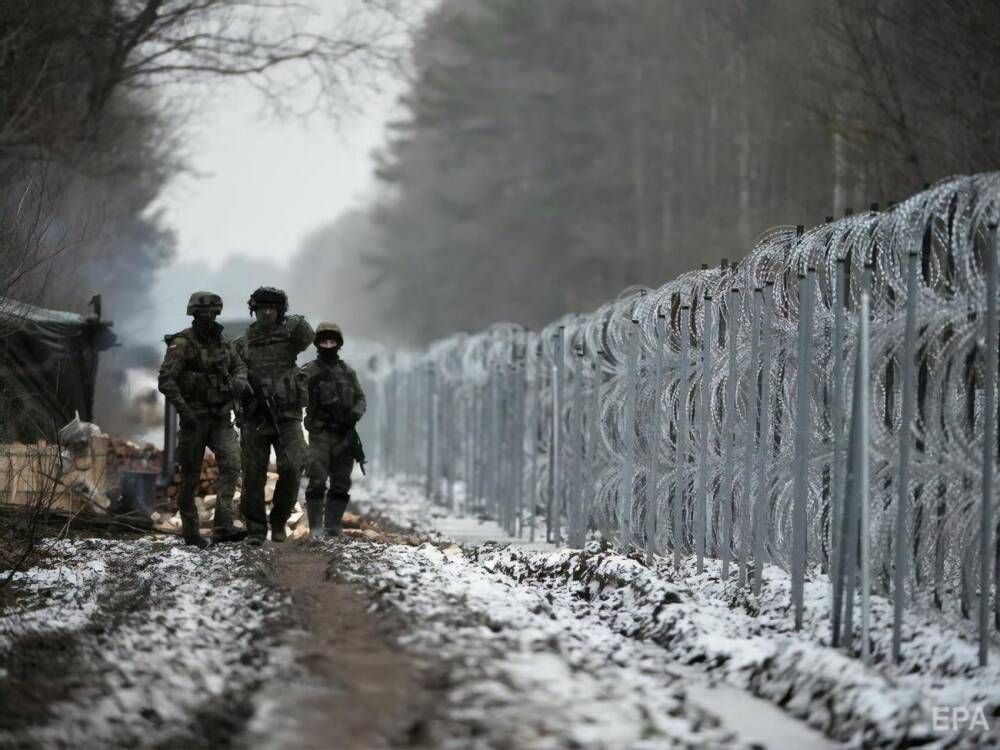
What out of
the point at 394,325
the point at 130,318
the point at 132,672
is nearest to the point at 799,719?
the point at 132,672

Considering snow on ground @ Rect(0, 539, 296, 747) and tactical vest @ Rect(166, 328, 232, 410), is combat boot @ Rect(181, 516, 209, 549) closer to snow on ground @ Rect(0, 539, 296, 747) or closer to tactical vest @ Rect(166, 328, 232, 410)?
tactical vest @ Rect(166, 328, 232, 410)

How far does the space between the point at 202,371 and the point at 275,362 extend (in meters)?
0.55

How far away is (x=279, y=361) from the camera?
12.8 meters

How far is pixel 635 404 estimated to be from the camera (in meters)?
12.9

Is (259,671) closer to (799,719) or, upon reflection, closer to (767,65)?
(799,719)

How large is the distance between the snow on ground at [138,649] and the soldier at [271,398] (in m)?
1.28

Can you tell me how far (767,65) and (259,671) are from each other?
2871cm

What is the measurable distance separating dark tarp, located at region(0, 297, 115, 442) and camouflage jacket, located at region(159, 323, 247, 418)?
9.36 feet

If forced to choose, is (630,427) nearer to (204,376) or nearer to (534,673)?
(204,376)

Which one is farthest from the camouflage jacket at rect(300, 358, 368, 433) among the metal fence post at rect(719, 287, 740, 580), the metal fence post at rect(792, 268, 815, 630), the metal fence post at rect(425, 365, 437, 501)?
the metal fence post at rect(425, 365, 437, 501)

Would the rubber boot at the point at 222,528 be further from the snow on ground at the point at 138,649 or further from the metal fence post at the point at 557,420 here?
the metal fence post at the point at 557,420

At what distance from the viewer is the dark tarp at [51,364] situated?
623 inches

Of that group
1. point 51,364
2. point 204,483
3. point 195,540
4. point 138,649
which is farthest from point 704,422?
point 51,364

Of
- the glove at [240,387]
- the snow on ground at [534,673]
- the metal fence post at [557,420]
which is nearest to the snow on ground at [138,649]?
the snow on ground at [534,673]
